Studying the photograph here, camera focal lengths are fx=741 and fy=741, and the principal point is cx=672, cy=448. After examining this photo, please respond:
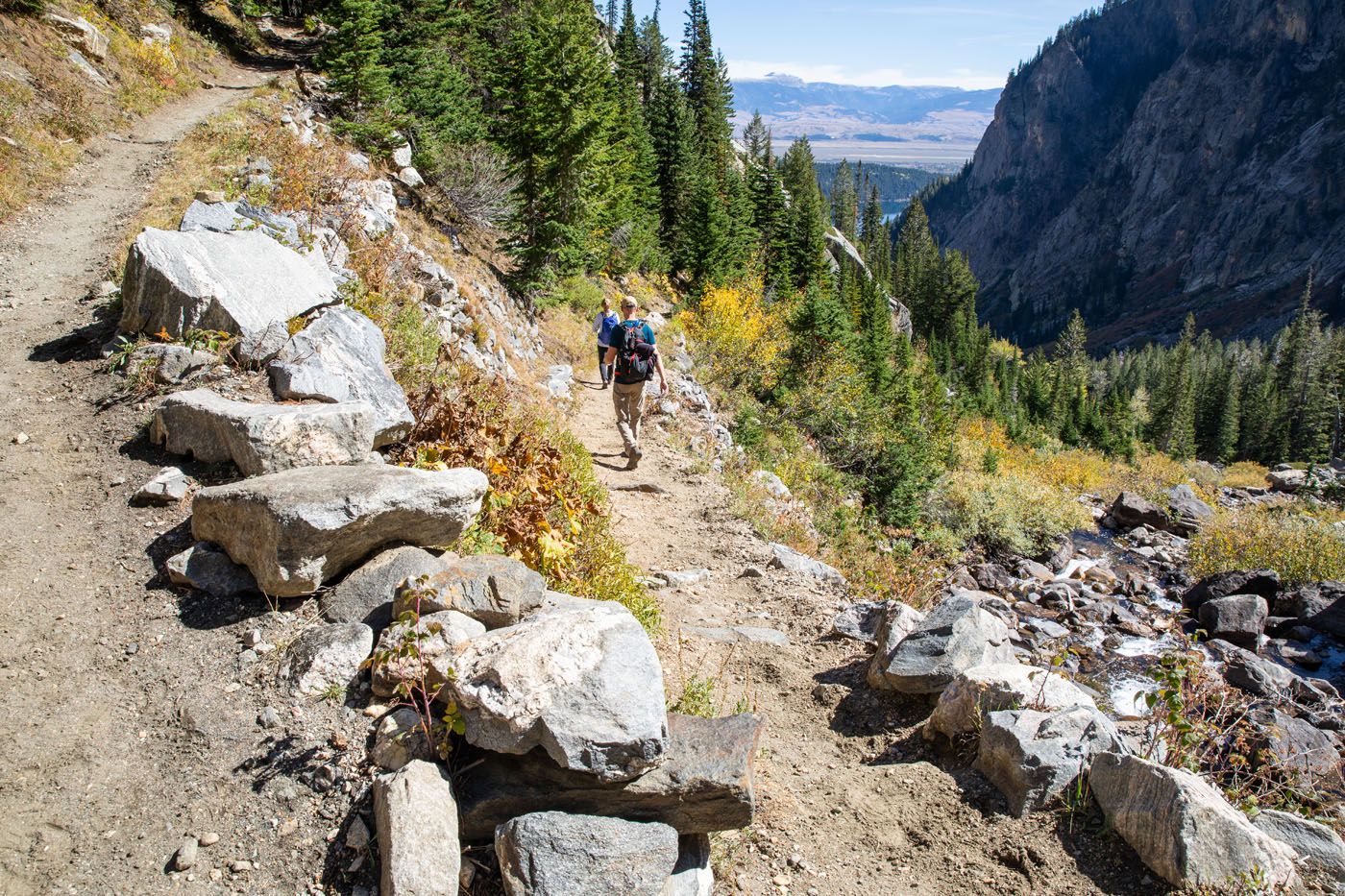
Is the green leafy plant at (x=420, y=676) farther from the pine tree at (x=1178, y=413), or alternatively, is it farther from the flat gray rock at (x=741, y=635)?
the pine tree at (x=1178, y=413)

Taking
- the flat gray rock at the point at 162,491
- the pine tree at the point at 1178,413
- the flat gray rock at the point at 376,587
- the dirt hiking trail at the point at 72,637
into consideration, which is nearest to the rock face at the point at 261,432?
the flat gray rock at the point at 162,491

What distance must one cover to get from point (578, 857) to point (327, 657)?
1887mm

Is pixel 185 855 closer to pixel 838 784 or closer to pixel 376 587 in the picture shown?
pixel 376 587

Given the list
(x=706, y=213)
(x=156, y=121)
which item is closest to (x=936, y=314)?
(x=706, y=213)

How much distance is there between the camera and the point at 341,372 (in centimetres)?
643

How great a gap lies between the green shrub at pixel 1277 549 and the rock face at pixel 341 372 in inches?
1029

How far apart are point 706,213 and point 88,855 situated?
109 ft

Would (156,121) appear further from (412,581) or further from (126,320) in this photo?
(412,581)

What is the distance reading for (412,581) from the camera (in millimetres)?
4500

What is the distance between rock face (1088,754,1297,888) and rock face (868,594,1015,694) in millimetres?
1532

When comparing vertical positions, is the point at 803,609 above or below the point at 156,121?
below

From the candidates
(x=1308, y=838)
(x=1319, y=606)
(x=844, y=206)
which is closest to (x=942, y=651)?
(x=1308, y=838)

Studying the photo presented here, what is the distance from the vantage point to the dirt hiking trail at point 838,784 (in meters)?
4.17

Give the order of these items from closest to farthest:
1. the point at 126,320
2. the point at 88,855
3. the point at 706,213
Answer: the point at 88,855 < the point at 126,320 < the point at 706,213
